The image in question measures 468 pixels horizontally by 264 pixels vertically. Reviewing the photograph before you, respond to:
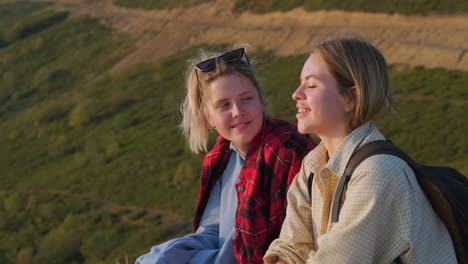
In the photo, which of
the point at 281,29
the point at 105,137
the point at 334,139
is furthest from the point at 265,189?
the point at 281,29

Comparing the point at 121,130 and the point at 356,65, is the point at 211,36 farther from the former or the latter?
the point at 356,65

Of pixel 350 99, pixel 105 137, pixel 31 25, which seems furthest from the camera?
pixel 31 25

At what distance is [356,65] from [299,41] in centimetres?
2917

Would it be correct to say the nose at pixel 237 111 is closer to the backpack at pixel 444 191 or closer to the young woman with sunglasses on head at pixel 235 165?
the young woman with sunglasses on head at pixel 235 165

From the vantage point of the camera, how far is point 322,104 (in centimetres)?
278

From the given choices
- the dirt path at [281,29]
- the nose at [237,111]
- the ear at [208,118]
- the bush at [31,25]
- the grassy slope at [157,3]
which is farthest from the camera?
the bush at [31,25]

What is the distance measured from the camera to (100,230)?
22219 mm

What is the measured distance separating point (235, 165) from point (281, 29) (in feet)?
99.6

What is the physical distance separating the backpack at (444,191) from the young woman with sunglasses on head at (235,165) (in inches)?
34.4

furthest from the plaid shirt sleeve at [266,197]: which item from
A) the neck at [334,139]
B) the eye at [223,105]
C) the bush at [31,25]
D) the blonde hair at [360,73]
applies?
the bush at [31,25]

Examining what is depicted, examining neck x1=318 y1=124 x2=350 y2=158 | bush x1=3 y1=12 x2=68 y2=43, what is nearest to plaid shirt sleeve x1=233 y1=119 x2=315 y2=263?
neck x1=318 y1=124 x2=350 y2=158

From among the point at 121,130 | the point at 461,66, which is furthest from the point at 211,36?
the point at 461,66

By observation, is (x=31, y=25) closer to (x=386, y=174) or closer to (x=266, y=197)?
(x=266, y=197)

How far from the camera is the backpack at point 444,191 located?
244cm
